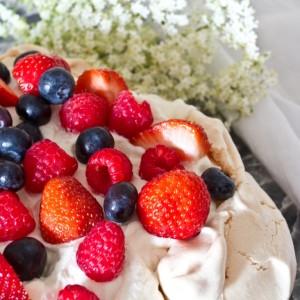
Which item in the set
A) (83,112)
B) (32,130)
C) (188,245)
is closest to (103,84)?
(83,112)

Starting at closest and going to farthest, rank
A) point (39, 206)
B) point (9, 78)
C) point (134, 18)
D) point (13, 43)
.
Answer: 1. point (39, 206)
2. point (9, 78)
3. point (134, 18)
4. point (13, 43)

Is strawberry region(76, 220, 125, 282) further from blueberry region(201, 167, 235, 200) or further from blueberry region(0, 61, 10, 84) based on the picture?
blueberry region(0, 61, 10, 84)

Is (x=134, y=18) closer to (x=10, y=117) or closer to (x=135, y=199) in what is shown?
(x=10, y=117)

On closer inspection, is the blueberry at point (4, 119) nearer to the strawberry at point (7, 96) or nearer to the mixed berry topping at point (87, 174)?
the mixed berry topping at point (87, 174)

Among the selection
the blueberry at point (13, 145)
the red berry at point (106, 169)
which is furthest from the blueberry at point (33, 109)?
the red berry at point (106, 169)

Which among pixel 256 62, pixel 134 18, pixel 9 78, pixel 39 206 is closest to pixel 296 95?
pixel 256 62

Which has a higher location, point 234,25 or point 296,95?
point 234,25
